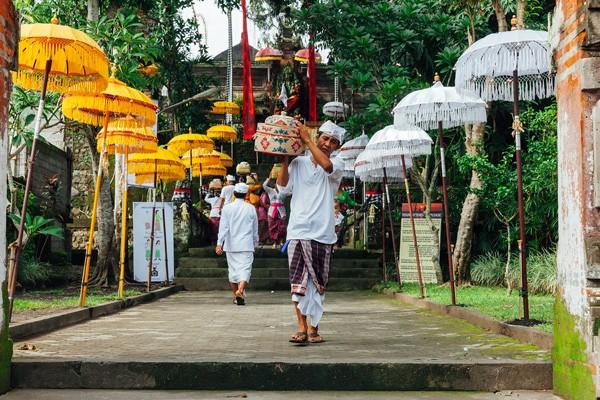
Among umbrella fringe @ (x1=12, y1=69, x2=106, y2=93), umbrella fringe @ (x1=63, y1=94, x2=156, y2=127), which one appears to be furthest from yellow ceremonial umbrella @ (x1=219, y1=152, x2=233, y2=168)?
umbrella fringe @ (x1=12, y1=69, x2=106, y2=93)

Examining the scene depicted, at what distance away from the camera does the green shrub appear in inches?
537

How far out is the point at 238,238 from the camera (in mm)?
13805

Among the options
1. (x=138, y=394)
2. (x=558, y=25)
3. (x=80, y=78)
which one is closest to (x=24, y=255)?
(x=80, y=78)

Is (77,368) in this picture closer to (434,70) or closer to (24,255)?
(24,255)

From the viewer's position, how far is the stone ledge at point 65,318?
7.64m

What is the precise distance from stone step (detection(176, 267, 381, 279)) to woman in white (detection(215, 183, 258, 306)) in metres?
4.38

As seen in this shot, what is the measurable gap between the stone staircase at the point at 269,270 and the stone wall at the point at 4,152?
12.3m

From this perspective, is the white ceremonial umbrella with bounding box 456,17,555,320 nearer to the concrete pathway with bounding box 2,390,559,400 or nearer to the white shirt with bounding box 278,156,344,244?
the white shirt with bounding box 278,156,344,244

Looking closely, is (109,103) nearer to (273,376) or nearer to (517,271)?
(273,376)

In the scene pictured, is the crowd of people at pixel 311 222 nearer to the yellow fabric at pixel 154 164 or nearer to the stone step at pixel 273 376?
the stone step at pixel 273 376

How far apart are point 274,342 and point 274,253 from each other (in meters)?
11.8

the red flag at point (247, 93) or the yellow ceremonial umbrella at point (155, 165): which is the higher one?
the red flag at point (247, 93)

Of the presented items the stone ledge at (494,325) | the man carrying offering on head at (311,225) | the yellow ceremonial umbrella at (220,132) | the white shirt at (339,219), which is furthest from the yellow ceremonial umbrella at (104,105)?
the yellow ceremonial umbrella at (220,132)

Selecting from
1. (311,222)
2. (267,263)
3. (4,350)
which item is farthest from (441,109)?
(267,263)
